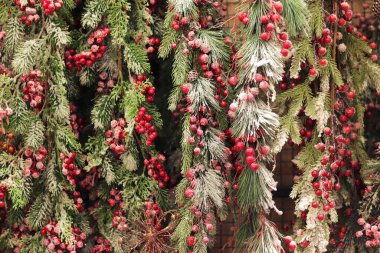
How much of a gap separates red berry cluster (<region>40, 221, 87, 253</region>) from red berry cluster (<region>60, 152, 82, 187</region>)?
0.12 meters

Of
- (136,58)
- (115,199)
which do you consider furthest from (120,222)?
(136,58)

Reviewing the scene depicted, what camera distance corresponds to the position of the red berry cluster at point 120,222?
4.77ft

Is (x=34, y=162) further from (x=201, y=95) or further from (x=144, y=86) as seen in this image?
(x=201, y=95)

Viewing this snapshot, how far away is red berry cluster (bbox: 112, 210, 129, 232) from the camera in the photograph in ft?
Answer: 4.77

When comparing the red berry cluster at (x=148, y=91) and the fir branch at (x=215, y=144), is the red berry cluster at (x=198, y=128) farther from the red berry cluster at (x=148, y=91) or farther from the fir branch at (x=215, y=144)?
the red berry cluster at (x=148, y=91)

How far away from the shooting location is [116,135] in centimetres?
144

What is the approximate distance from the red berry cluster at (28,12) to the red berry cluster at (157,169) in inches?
17.6

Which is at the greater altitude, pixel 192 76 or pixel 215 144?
pixel 192 76

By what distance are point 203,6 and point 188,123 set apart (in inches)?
11.6

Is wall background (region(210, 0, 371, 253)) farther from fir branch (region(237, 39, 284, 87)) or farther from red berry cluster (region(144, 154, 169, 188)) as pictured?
fir branch (region(237, 39, 284, 87))

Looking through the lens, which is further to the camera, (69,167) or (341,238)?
(341,238)

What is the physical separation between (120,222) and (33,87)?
396mm

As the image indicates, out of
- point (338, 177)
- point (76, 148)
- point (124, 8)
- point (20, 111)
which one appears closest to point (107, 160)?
point (76, 148)

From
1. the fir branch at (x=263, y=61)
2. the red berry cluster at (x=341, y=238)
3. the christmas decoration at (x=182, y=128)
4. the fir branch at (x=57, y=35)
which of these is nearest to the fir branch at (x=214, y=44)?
the christmas decoration at (x=182, y=128)
